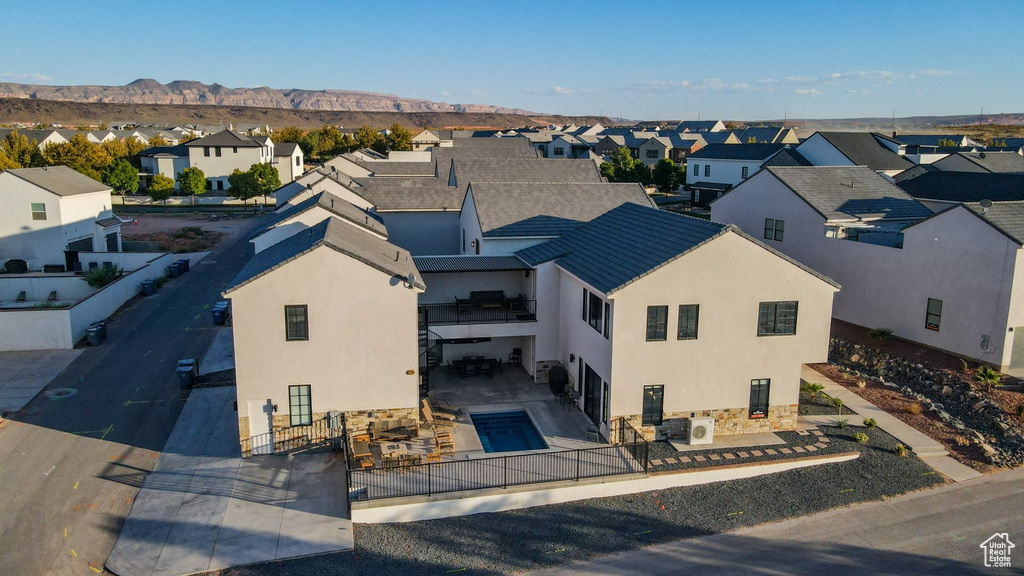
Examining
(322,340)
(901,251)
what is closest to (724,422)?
(322,340)

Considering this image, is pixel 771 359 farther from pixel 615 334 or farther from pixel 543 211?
pixel 543 211

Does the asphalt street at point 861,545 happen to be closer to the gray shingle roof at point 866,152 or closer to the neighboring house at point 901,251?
the neighboring house at point 901,251

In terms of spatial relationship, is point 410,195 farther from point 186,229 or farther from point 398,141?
point 398,141

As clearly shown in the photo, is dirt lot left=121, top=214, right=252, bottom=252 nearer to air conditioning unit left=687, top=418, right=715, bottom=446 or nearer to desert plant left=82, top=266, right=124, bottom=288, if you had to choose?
desert plant left=82, top=266, right=124, bottom=288

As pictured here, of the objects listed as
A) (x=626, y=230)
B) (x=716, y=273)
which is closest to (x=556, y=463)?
(x=716, y=273)

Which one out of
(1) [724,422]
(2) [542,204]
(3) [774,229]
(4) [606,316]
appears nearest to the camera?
(4) [606,316]

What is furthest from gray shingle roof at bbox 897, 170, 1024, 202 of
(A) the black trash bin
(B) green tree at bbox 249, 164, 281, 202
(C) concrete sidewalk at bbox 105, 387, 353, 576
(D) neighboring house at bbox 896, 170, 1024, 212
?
(B) green tree at bbox 249, 164, 281, 202
